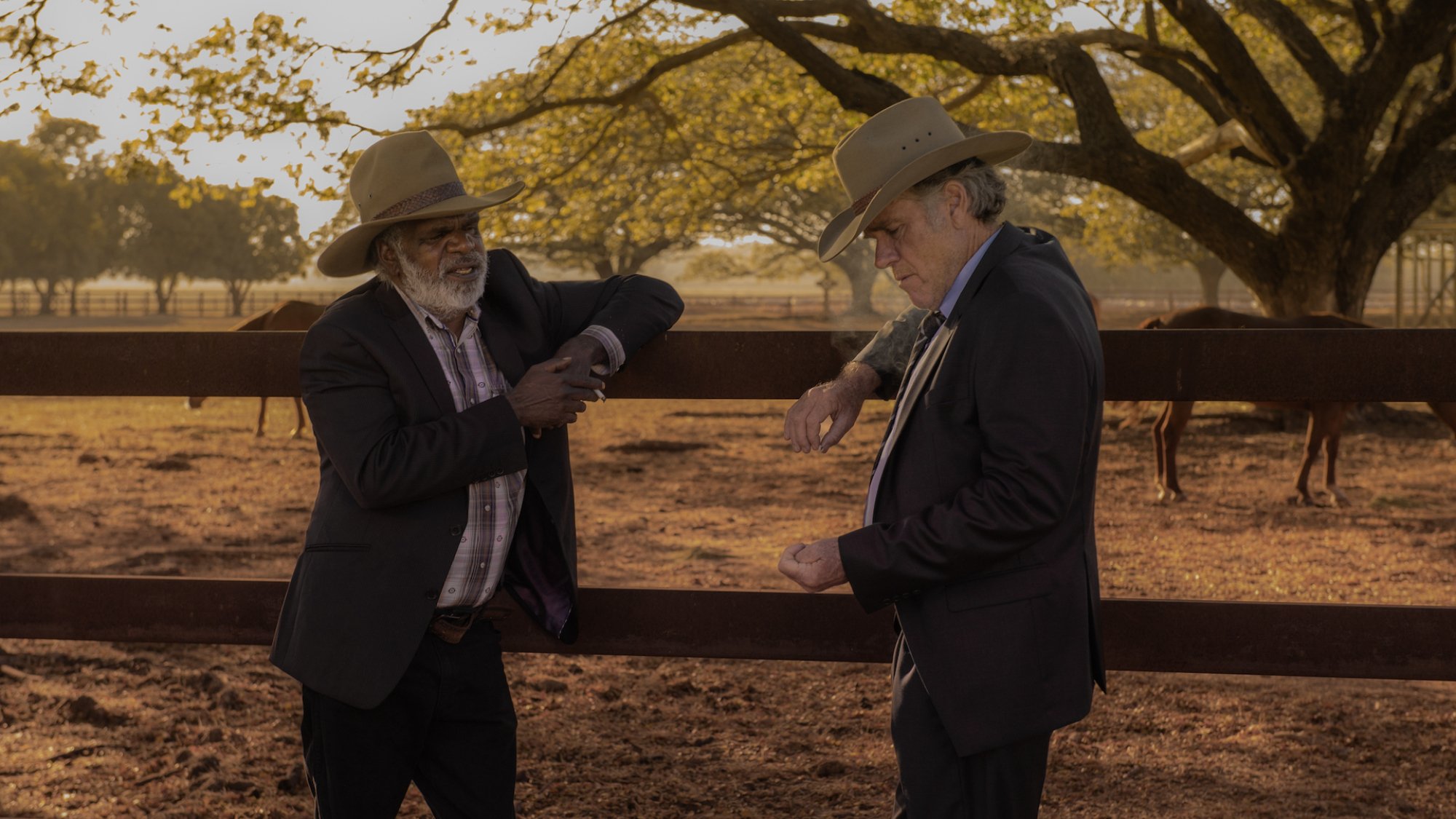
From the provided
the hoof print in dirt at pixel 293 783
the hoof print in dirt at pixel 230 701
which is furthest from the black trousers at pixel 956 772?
the hoof print in dirt at pixel 230 701

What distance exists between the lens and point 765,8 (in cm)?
1251

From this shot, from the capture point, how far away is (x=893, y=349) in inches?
92.8

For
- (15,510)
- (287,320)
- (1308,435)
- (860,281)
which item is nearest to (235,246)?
(860,281)

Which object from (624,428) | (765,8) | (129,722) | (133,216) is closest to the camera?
(129,722)

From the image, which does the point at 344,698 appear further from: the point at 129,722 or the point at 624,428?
the point at 624,428

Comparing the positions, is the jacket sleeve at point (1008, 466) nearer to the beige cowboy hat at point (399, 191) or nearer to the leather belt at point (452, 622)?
the leather belt at point (452, 622)

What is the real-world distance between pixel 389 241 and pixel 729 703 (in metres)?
2.65

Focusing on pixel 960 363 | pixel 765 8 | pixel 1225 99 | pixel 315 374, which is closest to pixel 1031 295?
pixel 960 363

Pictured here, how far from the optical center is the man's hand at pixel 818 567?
6.24ft

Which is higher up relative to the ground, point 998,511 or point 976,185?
point 976,185

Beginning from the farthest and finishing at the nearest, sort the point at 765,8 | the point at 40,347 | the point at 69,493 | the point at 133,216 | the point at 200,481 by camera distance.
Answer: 1. the point at 133,216
2. the point at 765,8
3. the point at 200,481
4. the point at 69,493
5. the point at 40,347

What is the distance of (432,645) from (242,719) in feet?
7.47

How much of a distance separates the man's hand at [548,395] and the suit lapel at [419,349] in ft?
0.41

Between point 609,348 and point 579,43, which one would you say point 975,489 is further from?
point 579,43
